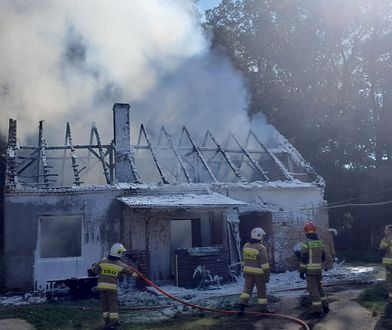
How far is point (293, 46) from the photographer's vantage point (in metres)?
25.6

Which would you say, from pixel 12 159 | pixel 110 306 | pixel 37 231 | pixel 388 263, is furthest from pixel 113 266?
pixel 12 159

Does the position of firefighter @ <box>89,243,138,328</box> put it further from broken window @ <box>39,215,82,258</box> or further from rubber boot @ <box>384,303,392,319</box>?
broken window @ <box>39,215,82,258</box>

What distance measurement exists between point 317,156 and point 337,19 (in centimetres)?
755

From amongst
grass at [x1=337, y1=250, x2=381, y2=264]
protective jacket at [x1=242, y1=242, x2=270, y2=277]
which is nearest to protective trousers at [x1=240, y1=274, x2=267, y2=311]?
protective jacket at [x1=242, y1=242, x2=270, y2=277]

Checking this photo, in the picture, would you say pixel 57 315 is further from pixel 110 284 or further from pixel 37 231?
pixel 37 231

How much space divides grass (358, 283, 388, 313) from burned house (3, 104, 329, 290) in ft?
14.5

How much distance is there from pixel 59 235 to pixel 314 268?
991 centimetres

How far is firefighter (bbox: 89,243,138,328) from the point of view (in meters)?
7.91

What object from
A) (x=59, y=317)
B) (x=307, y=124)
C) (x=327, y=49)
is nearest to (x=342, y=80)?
(x=327, y=49)

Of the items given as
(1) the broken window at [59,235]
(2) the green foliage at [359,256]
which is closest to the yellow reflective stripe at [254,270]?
(1) the broken window at [59,235]

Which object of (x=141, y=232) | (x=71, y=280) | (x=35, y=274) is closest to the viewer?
(x=71, y=280)

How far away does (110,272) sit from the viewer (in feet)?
26.3

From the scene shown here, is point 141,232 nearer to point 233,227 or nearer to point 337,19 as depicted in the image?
point 233,227

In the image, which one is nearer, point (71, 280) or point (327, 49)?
point (71, 280)
